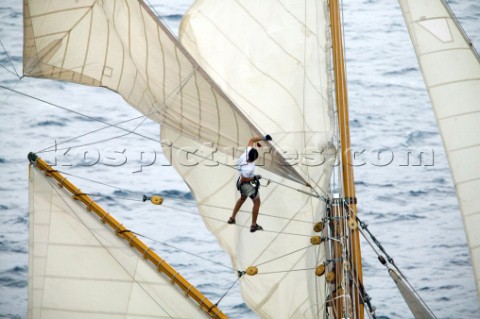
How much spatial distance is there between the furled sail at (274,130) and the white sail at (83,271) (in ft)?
4.92

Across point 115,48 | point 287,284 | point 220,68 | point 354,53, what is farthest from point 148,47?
point 354,53

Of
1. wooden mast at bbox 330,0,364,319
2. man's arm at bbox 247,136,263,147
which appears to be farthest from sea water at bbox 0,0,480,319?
man's arm at bbox 247,136,263,147

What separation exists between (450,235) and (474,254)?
8956mm

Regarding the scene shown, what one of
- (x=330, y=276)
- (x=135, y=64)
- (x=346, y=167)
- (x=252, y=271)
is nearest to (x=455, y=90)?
Result: (x=346, y=167)

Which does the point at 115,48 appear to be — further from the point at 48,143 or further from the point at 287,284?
the point at 48,143

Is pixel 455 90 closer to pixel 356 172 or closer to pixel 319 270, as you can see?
pixel 319 270

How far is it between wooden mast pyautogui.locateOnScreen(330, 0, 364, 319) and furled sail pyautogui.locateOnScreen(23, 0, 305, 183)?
832mm

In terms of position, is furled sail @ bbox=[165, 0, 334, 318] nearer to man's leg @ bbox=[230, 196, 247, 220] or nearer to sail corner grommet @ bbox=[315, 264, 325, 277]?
sail corner grommet @ bbox=[315, 264, 325, 277]

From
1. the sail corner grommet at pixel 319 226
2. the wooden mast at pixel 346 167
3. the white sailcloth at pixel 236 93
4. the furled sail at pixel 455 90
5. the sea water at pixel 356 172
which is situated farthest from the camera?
the sea water at pixel 356 172

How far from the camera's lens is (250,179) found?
1238cm

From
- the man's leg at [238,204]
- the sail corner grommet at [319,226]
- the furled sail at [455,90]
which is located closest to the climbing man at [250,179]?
the man's leg at [238,204]

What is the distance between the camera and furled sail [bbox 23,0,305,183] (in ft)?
39.7

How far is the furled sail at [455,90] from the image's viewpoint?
11.6 metres

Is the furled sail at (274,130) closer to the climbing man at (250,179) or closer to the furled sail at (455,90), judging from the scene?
the climbing man at (250,179)
